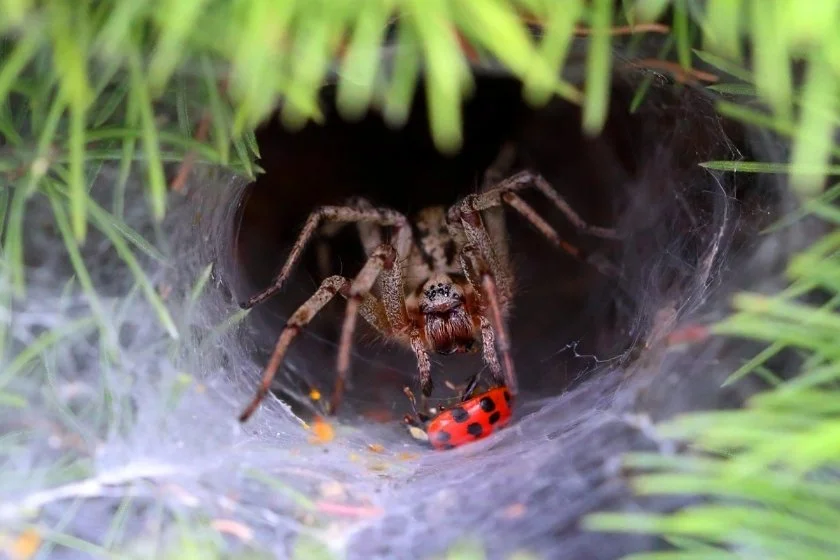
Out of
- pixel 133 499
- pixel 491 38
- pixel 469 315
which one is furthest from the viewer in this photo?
pixel 469 315

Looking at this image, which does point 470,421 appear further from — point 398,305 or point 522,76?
point 522,76

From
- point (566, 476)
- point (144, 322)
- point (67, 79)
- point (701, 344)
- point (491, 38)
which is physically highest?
point (67, 79)

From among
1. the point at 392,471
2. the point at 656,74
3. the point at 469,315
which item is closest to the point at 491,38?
the point at 656,74

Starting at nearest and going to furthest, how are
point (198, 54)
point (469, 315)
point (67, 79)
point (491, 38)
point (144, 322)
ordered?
point (491, 38)
point (67, 79)
point (198, 54)
point (144, 322)
point (469, 315)

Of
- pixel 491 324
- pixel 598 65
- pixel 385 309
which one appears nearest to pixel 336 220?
pixel 385 309

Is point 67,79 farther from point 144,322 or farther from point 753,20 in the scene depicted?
point 753,20

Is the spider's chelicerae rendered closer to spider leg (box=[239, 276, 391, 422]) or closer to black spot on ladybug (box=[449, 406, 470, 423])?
spider leg (box=[239, 276, 391, 422])
